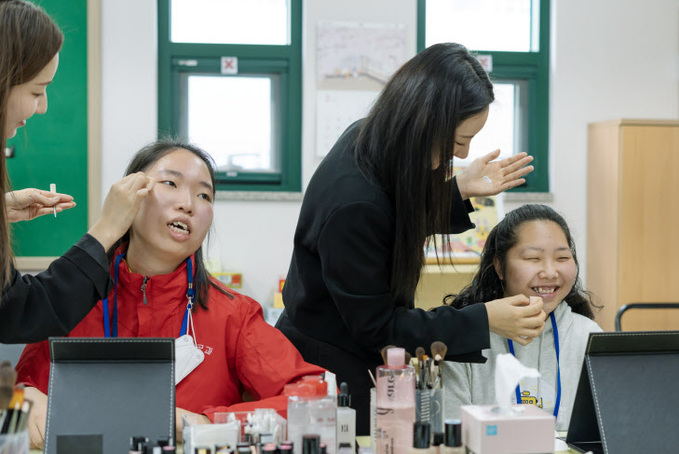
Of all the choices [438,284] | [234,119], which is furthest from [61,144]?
[438,284]

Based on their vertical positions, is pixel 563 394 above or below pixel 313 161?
below

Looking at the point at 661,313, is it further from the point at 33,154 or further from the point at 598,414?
the point at 33,154

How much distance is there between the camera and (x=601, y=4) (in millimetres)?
4613

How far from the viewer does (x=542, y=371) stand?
6.23ft

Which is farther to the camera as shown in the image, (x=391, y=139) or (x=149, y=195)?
(x=149, y=195)

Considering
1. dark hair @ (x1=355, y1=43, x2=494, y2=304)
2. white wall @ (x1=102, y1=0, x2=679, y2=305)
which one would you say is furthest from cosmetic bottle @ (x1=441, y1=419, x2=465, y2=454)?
white wall @ (x1=102, y1=0, x2=679, y2=305)

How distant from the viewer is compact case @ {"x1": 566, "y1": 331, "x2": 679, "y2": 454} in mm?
1360

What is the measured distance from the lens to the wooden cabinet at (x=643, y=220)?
13.9 feet

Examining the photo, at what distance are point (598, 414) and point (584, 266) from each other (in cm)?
343

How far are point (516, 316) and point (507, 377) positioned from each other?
0.27 metres

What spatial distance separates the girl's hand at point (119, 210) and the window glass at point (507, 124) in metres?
3.40

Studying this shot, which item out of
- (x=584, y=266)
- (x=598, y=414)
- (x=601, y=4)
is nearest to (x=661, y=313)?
(x=584, y=266)

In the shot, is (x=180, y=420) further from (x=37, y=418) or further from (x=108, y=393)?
(x=37, y=418)

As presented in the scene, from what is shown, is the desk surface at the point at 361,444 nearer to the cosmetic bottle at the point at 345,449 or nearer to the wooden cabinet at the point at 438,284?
the cosmetic bottle at the point at 345,449
